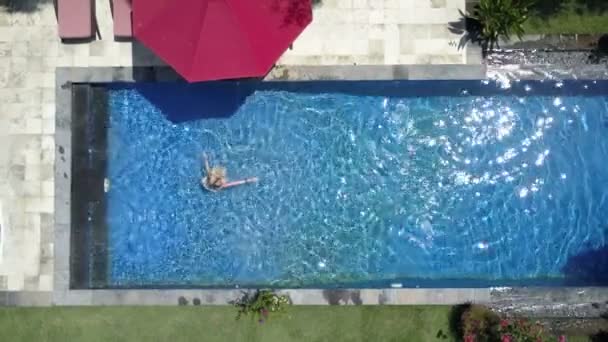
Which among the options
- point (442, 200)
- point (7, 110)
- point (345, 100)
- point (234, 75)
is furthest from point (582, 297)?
point (7, 110)

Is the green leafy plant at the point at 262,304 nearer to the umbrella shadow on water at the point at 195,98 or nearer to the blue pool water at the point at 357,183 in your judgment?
the blue pool water at the point at 357,183

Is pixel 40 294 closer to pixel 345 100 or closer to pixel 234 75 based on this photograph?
pixel 234 75

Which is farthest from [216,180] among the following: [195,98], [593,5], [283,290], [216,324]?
[593,5]

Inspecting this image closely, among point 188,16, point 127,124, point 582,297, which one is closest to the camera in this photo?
point 188,16

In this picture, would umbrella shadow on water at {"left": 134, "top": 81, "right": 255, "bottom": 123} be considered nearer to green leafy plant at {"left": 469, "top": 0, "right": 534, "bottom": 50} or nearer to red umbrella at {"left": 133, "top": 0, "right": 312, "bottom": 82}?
red umbrella at {"left": 133, "top": 0, "right": 312, "bottom": 82}

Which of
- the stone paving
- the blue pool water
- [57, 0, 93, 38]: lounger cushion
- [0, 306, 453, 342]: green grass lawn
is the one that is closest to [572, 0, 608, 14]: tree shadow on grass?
the blue pool water
